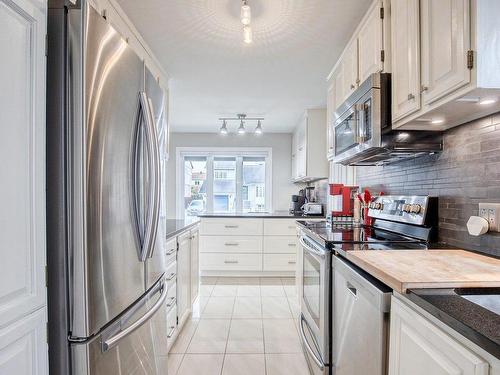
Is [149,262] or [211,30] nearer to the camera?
[149,262]

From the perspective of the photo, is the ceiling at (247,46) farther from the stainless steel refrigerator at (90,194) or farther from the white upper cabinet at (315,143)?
the stainless steel refrigerator at (90,194)

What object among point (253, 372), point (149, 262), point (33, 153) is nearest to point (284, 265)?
point (253, 372)

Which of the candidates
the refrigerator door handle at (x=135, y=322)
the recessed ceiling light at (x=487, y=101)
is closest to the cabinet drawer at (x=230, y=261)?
the refrigerator door handle at (x=135, y=322)

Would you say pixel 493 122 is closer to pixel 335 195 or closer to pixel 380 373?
pixel 380 373

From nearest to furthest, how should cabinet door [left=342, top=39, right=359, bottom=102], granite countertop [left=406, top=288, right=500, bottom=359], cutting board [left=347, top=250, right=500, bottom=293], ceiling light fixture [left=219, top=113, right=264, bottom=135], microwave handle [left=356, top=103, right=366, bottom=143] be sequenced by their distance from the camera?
granite countertop [left=406, top=288, right=500, bottom=359] < cutting board [left=347, top=250, right=500, bottom=293] < microwave handle [left=356, top=103, right=366, bottom=143] < cabinet door [left=342, top=39, right=359, bottom=102] < ceiling light fixture [left=219, top=113, right=264, bottom=135]

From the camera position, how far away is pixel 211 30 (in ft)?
6.15

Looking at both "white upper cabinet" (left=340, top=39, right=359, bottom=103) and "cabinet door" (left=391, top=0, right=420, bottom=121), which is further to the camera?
"white upper cabinet" (left=340, top=39, right=359, bottom=103)

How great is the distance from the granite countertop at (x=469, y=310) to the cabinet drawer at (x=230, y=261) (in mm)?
3143

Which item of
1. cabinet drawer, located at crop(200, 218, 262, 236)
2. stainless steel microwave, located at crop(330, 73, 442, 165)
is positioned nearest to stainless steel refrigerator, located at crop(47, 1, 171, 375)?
stainless steel microwave, located at crop(330, 73, 442, 165)

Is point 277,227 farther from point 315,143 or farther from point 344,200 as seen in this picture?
point 344,200

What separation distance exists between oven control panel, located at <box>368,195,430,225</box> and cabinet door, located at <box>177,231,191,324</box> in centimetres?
150

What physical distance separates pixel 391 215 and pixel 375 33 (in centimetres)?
109

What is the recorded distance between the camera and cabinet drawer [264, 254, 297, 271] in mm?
3811

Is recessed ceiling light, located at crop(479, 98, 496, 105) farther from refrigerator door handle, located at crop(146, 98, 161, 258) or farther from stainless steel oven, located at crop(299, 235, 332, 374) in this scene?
refrigerator door handle, located at crop(146, 98, 161, 258)
